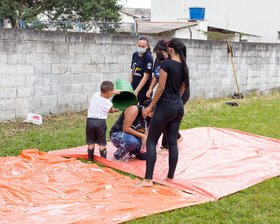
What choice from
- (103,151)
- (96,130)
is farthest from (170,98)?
(103,151)

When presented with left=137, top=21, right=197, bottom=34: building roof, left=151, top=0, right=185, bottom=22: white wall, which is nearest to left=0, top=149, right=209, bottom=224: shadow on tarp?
left=137, top=21, right=197, bottom=34: building roof

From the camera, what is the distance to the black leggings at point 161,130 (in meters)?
4.26

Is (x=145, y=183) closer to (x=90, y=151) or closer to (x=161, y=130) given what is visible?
(x=161, y=130)

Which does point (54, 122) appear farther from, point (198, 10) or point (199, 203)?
point (198, 10)

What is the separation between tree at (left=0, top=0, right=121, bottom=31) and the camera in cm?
2206

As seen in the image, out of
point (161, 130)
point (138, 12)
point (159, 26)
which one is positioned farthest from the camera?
point (138, 12)

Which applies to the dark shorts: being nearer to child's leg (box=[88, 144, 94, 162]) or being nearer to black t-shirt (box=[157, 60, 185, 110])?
child's leg (box=[88, 144, 94, 162])

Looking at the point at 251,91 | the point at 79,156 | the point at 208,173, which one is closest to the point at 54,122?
the point at 79,156

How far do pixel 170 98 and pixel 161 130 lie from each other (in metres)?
0.37

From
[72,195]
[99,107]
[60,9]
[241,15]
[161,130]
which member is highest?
[241,15]

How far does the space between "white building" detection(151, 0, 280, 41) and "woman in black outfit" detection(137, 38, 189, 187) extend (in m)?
23.0

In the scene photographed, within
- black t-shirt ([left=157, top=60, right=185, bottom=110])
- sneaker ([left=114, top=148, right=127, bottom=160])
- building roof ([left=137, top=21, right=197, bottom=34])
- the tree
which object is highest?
the tree

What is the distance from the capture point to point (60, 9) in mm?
24141

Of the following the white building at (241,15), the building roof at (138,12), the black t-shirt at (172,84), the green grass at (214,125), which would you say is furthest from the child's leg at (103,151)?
the building roof at (138,12)
